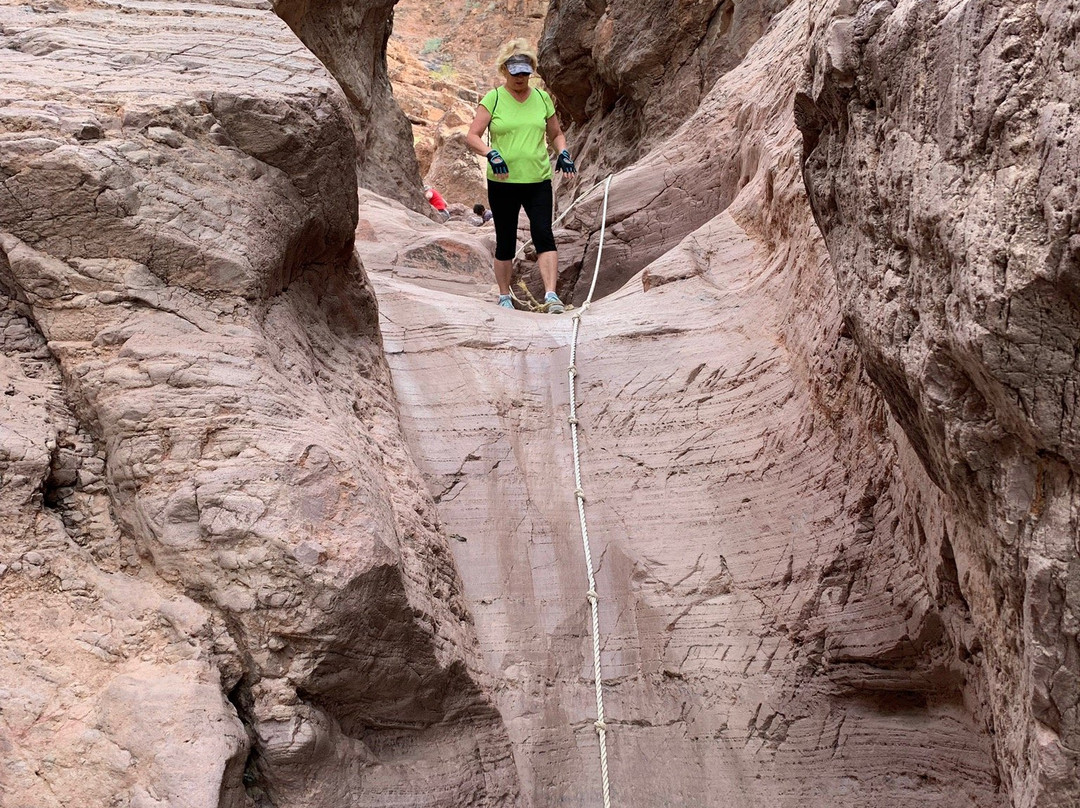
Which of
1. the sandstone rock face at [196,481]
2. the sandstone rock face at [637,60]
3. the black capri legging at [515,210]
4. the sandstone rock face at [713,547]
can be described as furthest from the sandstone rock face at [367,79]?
the sandstone rock face at [196,481]

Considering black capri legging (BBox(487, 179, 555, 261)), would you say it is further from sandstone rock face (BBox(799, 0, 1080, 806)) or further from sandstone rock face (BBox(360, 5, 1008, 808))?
sandstone rock face (BBox(799, 0, 1080, 806))

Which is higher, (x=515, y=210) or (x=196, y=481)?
(x=196, y=481)

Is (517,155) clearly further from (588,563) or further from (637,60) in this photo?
(637,60)

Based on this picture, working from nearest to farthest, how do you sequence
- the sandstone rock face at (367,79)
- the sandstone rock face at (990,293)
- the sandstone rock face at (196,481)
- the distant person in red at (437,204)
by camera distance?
1. the sandstone rock face at (990,293)
2. the sandstone rock face at (196,481)
3. the sandstone rock face at (367,79)
4. the distant person in red at (437,204)

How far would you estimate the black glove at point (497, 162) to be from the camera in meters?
6.21

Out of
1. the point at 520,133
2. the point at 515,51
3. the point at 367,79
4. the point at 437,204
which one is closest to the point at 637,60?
the point at 367,79

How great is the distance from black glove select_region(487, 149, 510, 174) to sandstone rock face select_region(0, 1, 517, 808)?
7.94 ft

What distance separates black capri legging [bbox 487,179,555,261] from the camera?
648cm

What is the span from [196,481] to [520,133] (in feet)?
13.4

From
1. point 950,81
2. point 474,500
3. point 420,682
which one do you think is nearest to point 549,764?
point 420,682

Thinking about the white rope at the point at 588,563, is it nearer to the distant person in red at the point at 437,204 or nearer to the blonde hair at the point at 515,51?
the blonde hair at the point at 515,51

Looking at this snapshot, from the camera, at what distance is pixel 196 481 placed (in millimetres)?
2822

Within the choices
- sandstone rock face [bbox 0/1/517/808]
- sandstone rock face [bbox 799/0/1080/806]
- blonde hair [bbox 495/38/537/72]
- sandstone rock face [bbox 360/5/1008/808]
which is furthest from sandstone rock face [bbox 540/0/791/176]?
sandstone rock face [bbox 799/0/1080/806]

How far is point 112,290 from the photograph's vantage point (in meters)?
3.16
